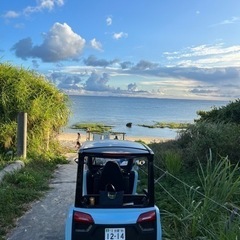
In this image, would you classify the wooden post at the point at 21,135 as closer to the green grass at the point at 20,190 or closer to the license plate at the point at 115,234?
the green grass at the point at 20,190

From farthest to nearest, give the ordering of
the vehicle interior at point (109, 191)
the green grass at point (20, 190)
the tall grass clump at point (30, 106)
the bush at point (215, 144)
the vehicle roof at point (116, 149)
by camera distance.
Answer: the tall grass clump at point (30, 106) < the bush at point (215, 144) < the green grass at point (20, 190) < the vehicle interior at point (109, 191) < the vehicle roof at point (116, 149)

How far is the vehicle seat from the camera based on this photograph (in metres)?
4.94

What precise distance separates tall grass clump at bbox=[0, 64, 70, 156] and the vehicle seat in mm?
7643

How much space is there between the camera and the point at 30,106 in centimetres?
1233

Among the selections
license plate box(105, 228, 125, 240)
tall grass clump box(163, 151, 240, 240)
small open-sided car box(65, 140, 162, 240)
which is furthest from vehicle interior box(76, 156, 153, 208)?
tall grass clump box(163, 151, 240, 240)

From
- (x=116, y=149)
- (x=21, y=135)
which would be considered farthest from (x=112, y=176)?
(x=21, y=135)

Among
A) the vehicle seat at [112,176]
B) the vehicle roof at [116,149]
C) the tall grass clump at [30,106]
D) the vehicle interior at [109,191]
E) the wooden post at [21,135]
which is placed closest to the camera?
the vehicle roof at [116,149]

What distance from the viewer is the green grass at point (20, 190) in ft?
21.9

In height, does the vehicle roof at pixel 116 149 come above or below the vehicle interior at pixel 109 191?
above

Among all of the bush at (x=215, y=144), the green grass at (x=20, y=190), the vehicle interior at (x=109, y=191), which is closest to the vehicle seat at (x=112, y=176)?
the vehicle interior at (x=109, y=191)

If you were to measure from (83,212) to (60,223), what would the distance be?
7.70ft

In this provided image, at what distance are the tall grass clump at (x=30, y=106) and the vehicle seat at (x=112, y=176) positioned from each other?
301 inches

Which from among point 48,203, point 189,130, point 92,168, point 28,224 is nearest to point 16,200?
point 48,203

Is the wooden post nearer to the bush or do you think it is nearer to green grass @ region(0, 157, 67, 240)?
green grass @ region(0, 157, 67, 240)
